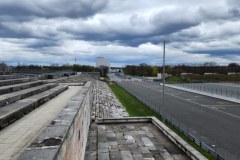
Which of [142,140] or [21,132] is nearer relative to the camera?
[21,132]

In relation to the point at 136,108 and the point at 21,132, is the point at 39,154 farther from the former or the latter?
the point at 136,108

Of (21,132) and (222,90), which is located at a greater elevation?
(21,132)

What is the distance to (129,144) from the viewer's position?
1249 cm

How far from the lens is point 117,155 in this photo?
11039 mm

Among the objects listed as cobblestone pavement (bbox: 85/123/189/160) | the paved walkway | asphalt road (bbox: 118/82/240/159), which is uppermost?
the paved walkway

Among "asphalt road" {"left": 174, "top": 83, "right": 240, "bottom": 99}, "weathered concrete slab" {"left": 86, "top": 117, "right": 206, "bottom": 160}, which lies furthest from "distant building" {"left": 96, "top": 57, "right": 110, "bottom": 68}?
"weathered concrete slab" {"left": 86, "top": 117, "right": 206, "bottom": 160}

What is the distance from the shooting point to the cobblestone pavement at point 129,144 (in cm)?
1095

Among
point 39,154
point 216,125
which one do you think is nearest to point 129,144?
point 39,154

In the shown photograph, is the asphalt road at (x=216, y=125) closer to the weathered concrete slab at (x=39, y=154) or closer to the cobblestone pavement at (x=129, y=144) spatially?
the cobblestone pavement at (x=129, y=144)

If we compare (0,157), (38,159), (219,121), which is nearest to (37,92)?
(0,157)

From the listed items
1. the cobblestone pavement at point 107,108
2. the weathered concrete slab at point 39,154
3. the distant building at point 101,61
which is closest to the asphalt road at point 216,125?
the cobblestone pavement at point 107,108

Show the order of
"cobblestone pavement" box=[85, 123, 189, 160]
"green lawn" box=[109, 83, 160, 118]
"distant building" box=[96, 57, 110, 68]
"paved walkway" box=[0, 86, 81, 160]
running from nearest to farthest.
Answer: "paved walkway" box=[0, 86, 81, 160] < "cobblestone pavement" box=[85, 123, 189, 160] < "green lawn" box=[109, 83, 160, 118] < "distant building" box=[96, 57, 110, 68]

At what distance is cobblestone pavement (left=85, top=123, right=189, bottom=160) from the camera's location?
1095 cm

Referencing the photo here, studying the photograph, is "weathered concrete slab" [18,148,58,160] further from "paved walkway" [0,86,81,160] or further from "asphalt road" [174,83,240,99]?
"asphalt road" [174,83,240,99]
